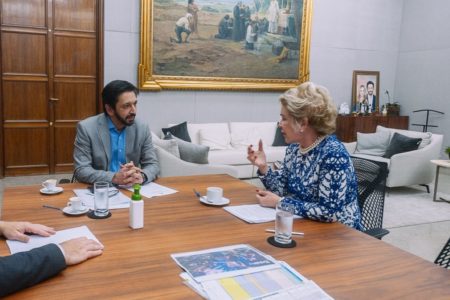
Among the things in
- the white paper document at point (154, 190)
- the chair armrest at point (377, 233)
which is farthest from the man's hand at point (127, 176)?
the chair armrest at point (377, 233)

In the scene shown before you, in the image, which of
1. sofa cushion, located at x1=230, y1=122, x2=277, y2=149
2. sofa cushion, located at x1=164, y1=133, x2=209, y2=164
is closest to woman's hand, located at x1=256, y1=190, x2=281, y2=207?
sofa cushion, located at x1=164, y1=133, x2=209, y2=164

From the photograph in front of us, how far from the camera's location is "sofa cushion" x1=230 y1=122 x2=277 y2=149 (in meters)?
6.03

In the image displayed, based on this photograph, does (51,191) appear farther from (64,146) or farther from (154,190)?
(64,146)

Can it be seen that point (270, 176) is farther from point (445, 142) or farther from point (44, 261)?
point (445, 142)

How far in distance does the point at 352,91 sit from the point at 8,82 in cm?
545

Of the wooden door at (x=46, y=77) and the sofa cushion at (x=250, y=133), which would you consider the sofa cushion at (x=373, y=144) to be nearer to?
the sofa cushion at (x=250, y=133)

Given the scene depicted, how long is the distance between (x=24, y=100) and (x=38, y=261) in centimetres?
485

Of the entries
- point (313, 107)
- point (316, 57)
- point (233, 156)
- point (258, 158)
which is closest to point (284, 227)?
point (313, 107)

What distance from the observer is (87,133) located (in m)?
2.48

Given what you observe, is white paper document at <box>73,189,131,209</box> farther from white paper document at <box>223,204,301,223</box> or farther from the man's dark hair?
the man's dark hair

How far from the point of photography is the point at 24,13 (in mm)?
5215

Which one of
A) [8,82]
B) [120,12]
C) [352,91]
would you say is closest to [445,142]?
[352,91]

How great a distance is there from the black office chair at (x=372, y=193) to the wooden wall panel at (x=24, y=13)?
4.75 m

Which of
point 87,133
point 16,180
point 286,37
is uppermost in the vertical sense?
point 286,37
